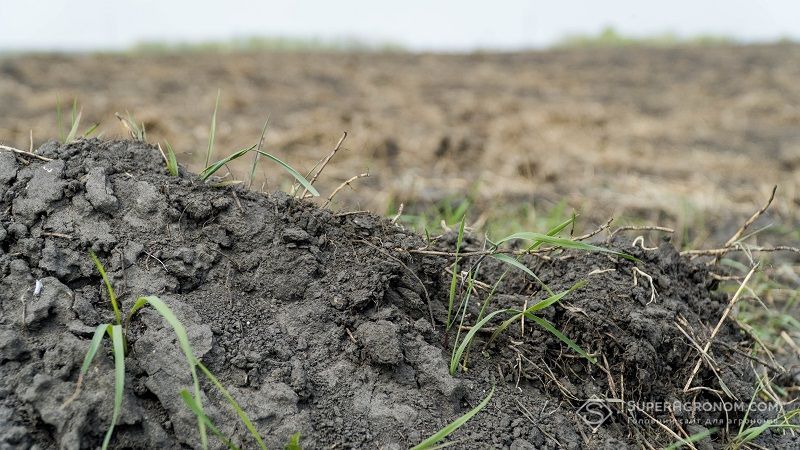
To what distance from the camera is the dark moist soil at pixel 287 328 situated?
154 cm

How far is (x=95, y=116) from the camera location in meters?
6.34

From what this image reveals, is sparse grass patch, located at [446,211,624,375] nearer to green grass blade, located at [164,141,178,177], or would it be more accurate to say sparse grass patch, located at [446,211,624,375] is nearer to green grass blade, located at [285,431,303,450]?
green grass blade, located at [285,431,303,450]

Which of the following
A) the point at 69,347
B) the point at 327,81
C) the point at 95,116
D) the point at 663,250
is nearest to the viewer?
the point at 69,347

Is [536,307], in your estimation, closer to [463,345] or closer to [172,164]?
[463,345]

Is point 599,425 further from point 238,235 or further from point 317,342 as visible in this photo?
point 238,235

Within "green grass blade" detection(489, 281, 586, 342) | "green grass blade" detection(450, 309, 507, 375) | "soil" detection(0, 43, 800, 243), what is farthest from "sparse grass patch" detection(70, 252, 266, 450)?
"soil" detection(0, 43, 800, 243)

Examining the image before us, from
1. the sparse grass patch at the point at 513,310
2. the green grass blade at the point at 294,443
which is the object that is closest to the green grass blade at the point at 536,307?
the sparse grass patch at the point at 513,310

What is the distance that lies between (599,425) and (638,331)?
0.95 ft

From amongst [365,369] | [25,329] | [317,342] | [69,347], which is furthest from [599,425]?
[25,329]

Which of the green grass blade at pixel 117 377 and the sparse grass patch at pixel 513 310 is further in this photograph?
the sparse grass patch at pixel 513 310

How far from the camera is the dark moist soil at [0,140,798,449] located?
5.04 ft

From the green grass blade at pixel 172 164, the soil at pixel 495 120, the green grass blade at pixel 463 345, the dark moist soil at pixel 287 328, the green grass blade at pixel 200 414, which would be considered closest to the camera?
the green grass blade at pixel 200 414

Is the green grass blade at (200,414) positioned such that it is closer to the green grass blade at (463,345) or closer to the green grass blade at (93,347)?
the green grass blade at (93,347)

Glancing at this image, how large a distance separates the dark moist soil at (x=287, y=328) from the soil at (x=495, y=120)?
2.49ft
